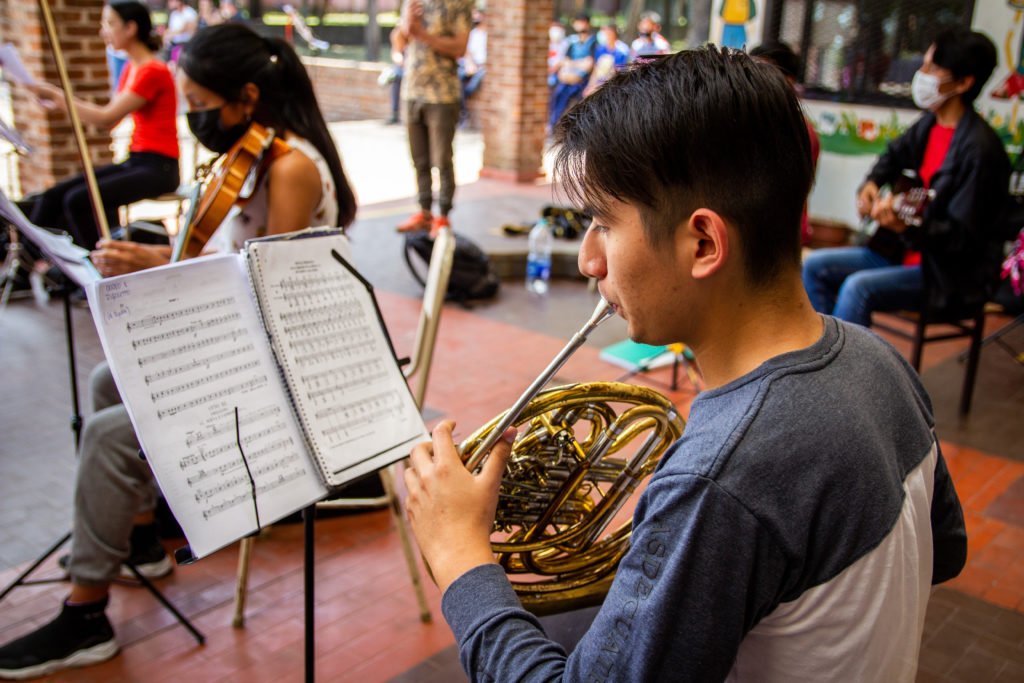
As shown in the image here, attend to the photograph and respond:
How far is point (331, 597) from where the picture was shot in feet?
9.47

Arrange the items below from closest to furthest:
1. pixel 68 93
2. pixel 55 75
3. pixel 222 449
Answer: pixel 222 449 < pixel 68 93 < pixel 55 75

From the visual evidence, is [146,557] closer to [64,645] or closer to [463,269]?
[64,645]

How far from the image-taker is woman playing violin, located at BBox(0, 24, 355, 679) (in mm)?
2494

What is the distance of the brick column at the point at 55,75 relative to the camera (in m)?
5.81

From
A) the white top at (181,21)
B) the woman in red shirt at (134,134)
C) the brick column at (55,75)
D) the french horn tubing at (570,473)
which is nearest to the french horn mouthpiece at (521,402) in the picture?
the french horn tubing at (570,473)

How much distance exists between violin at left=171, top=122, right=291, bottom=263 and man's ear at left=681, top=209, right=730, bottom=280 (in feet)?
6.39

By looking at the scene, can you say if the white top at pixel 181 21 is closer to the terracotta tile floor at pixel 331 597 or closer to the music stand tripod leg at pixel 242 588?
the terracotta tile floor at pixel 331 597

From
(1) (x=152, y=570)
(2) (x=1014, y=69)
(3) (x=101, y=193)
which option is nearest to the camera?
(1) (x=152, y=570)

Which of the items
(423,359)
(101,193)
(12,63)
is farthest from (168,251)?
(101,193)

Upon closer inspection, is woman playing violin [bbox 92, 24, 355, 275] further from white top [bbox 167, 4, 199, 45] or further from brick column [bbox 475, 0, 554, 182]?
white top [bbox 167, 4, 199, 45]

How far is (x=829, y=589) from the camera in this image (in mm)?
1047

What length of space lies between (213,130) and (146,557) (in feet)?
4.57

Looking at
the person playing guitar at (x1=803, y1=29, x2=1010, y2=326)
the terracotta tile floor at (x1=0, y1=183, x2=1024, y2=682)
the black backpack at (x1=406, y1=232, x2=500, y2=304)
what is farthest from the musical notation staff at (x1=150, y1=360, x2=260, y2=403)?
the black backpack at (x1=406, y1=232, x2=500, y2=304)

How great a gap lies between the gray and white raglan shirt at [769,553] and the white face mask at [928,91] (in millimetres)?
3341
